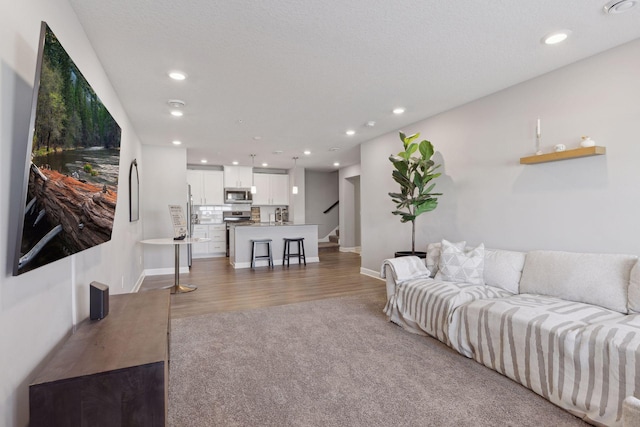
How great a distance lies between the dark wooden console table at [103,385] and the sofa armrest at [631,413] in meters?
1.55

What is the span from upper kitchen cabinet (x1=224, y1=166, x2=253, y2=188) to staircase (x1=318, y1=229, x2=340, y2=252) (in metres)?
3.02

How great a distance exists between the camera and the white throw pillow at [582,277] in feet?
7.32

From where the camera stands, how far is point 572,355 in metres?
1.81

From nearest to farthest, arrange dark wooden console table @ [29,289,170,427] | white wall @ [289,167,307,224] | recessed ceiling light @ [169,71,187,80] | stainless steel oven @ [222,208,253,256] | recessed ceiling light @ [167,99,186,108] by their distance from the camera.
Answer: dark wooden console table @ [29,289,170,427] → recessed ceiling light @ [169,71,187,80] → recessed ceiling light @ [167,99,186,108] → stainless steel oven @ [222,208,253,256] → white wall @ [289,167,307,224]

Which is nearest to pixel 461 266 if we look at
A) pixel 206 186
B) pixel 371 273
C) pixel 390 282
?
pixel 390 282

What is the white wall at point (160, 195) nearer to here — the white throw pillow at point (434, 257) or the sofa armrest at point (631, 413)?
the white throw pillow at point (434, 257)

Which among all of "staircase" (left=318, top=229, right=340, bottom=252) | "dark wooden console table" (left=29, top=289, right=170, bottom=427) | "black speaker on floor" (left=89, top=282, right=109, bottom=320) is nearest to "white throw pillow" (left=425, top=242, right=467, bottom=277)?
"dark wooden console table" (left=29, top=289, right=170, bottom=427)

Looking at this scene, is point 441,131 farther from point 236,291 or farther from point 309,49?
point 236,291

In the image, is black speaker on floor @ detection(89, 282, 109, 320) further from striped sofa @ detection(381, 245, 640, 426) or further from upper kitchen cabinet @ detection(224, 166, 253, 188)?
upper kitchen cabinet @ detection(224, 166, 253, 188)

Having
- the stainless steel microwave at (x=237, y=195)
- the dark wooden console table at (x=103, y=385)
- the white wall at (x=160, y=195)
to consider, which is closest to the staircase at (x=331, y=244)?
the stainless steel microwave at (x=237, y=195)

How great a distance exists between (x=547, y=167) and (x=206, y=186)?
754cm

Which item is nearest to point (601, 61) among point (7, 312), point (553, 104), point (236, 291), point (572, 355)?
point (553, 104)

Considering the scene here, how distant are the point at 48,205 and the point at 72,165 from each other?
0.33 metres

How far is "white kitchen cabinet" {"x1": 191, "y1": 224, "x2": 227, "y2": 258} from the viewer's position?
26.3 feet
